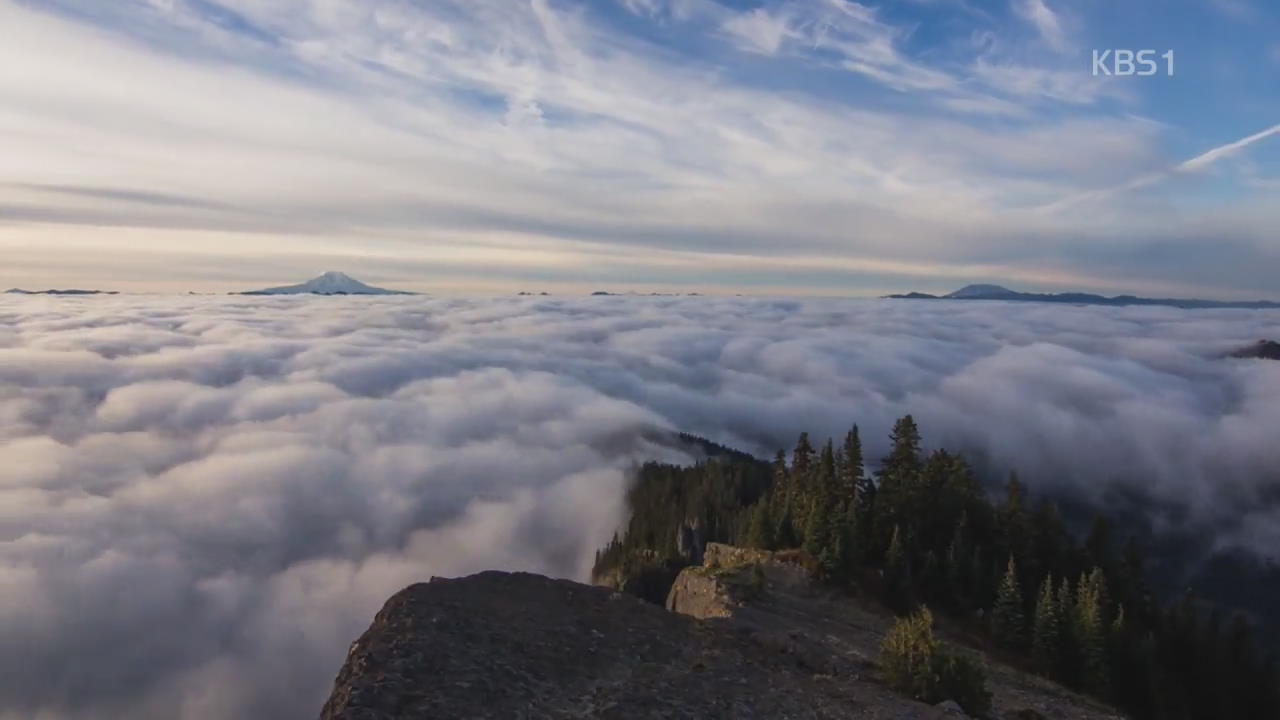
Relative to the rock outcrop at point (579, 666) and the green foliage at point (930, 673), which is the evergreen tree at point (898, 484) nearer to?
the rock outcrop at point (579, 666)

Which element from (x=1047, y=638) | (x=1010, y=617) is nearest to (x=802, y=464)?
(x=1010, y=617)

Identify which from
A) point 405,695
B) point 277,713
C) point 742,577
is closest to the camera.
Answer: point 405,695

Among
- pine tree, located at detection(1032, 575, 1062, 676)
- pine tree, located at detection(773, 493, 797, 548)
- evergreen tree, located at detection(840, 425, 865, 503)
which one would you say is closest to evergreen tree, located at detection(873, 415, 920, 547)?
evergreen tree, located at detection(840, 425, 865, 503)

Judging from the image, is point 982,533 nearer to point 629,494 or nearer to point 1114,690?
point 1114,690

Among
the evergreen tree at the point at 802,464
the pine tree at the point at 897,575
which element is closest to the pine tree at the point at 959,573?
the pine tree at the point at 897,575

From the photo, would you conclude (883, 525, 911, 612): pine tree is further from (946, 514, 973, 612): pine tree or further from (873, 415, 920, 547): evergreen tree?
Answer: (873, 415, 920, 547): evergreen tree

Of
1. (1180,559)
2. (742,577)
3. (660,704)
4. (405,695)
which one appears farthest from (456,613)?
(1180,559)

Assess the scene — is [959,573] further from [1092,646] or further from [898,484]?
[1092,646]
